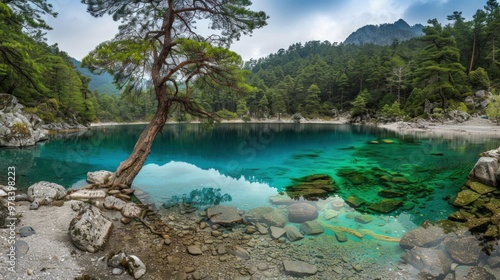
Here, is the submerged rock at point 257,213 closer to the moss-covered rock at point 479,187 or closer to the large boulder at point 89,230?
the large boulder at point 89,230

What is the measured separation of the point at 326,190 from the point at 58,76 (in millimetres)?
53687

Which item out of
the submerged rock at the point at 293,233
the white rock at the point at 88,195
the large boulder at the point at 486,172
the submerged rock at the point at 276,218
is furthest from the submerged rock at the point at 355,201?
the white rock at the point at 88,195

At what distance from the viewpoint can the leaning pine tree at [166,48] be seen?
29.7ft

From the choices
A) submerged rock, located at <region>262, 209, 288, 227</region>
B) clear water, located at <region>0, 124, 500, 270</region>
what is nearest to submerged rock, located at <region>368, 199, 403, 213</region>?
clear water, located at <region>0, 124, 500, 270</region>

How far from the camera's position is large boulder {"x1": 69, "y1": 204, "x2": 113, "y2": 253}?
530cm

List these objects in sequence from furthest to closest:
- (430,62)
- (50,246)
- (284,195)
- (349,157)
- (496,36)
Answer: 1. (496,36)
2. (430,62)
3. (349,157)
4. (284,195)
5. (50,246)

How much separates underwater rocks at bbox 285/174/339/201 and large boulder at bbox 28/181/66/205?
27.9 feet

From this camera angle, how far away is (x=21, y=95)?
3600 centimetres

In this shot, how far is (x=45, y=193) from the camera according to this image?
25.7 feet

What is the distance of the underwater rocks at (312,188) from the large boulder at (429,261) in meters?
4.62

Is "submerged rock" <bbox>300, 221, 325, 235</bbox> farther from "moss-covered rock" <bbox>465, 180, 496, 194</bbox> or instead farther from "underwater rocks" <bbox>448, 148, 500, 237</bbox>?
"moss-covered rock" <bbox>465, 180, 496, 194</bbox>

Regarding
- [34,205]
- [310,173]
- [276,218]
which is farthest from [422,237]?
[34,205]

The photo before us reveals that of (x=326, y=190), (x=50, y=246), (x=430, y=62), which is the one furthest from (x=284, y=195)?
(x=430, y=62)

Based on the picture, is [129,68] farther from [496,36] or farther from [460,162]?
[496,36]
